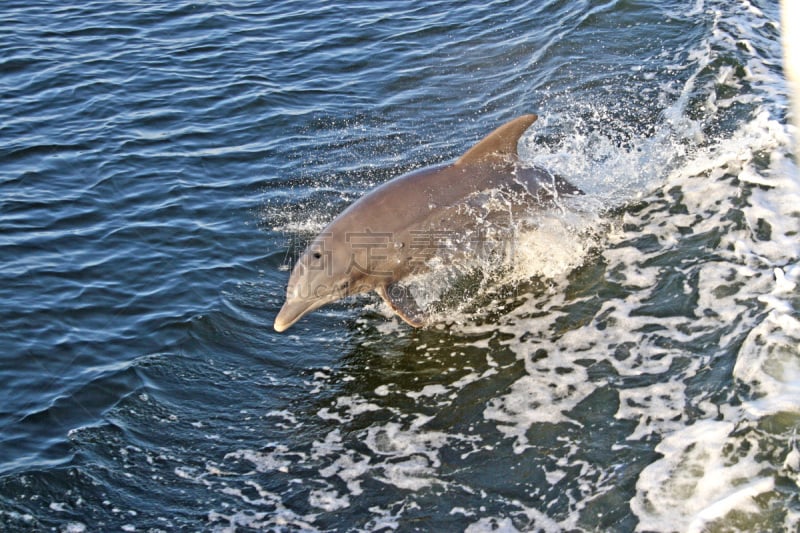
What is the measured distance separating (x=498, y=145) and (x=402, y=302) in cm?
206

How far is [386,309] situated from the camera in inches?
392

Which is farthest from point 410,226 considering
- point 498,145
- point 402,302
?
point 498,145

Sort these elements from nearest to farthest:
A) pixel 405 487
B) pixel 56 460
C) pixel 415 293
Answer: pixel 405 487
pixel 56 460
pixel 415 293

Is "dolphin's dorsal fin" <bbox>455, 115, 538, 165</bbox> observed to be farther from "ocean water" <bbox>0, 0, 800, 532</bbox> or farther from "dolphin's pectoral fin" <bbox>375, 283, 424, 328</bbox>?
"dolphin's pectoral fin" <bbox>375, 283, 424, 328</bbox>

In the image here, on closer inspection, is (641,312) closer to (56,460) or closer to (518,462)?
(518,462)

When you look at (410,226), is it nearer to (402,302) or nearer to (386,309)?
(402,302)

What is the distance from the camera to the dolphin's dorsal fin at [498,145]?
9.62 meters

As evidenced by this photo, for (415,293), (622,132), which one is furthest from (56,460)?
(622,132)

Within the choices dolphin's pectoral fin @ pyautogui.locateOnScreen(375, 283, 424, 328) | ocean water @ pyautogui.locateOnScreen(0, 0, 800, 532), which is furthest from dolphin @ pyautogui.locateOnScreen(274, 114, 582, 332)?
ocean water @ pyautogui.locateOnScreen(0, 0, 800, 532)

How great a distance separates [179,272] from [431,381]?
12.3 ft

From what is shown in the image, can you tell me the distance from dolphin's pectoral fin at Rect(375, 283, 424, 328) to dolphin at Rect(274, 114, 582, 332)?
0.03 ft

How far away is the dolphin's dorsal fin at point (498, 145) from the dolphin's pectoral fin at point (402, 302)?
1534 mm

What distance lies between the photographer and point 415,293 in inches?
380

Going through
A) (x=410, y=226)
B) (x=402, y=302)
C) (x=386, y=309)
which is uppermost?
(x=410, y=226)
